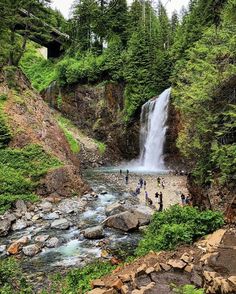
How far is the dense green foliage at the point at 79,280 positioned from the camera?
10480 mm

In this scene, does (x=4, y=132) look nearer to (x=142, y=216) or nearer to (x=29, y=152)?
(x=29, y=152)

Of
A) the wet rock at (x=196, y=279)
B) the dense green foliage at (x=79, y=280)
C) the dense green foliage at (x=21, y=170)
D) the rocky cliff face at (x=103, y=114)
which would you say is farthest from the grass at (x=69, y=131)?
the wet rock at (x=196, y=279)

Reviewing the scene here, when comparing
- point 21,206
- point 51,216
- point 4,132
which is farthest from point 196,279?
point 4,132

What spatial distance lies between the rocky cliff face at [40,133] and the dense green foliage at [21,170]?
1.79 feet

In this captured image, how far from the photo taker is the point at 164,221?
13375mm

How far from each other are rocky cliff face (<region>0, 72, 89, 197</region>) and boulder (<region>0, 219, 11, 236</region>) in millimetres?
4873

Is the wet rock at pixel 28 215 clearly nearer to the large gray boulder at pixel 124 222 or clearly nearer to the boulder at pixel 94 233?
the boulder at pixel 94 233

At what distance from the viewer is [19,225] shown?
61.7 feet

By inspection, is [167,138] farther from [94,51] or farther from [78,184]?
[94,51]

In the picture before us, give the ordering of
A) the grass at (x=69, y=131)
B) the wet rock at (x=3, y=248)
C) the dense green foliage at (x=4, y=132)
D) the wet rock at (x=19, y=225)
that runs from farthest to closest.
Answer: the grass at (x=69, y=131) → the dense green foliage at (x=4, y=132) → the wet rock at (x=19, y=225) → the wet rock at (x=3, y=248)

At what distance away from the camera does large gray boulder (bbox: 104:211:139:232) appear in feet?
58.7

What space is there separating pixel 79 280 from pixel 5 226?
8.56 meters

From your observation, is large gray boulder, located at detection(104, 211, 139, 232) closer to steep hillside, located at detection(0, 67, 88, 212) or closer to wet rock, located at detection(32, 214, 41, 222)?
wet rock, located at detection(32, 214, 41, 222)

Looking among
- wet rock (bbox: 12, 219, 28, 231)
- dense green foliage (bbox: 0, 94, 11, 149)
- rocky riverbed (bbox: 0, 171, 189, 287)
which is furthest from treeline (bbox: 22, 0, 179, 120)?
wet rock (bbox: 12, 219, 28, 231)
